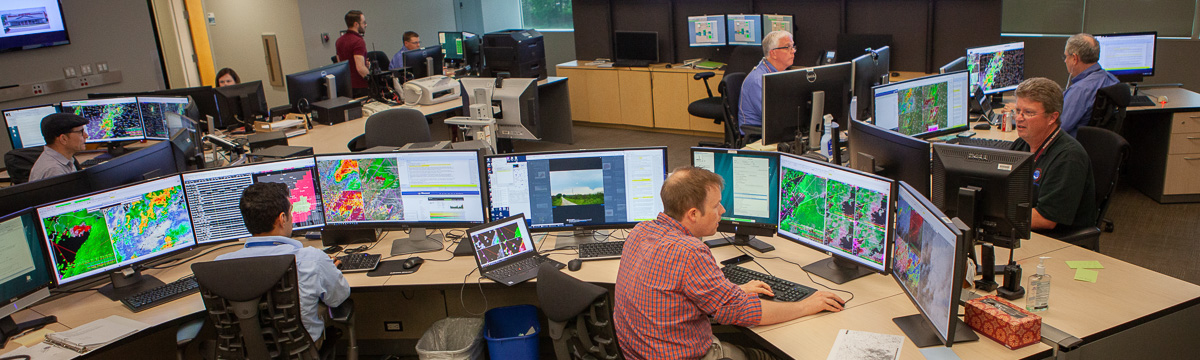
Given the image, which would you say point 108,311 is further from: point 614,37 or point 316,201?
point 614,37

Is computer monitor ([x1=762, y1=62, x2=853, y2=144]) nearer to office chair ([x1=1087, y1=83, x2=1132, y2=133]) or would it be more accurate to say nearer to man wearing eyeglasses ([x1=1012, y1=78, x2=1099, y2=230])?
man wearing eyeglasses ([x1=1012, y1=78, x2=1099, y2=230])

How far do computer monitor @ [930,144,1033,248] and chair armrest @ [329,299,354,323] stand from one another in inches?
86.5

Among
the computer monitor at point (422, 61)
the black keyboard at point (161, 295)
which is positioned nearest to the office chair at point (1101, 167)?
the black keyboard at point (161, 295)

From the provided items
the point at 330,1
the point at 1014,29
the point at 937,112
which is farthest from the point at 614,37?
the point at 937,112

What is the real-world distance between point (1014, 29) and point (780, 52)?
2.91 m

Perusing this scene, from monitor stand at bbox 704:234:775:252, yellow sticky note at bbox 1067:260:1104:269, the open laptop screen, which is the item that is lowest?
yellow sticky note at bbox 1067:260:1104:269

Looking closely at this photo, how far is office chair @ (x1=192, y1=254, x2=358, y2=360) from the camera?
2445 millimetres

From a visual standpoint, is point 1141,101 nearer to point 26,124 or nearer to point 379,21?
point 26,124

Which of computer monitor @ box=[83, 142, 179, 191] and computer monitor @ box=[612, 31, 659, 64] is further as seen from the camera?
computer monitor @ box=[612, 31, 659, 64]

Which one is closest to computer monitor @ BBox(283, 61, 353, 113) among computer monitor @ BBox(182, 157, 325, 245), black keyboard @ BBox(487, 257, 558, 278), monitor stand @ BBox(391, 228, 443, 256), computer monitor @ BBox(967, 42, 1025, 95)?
computer monitor @ BBox(182, 157, 325, 245)

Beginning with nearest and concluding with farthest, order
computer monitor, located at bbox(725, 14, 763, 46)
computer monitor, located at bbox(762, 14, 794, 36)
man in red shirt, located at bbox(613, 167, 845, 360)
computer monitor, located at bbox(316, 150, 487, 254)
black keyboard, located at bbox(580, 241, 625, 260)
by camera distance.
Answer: man in red shirt, located at bbox(613, 167, 845, 360) → black keyboard, located at bbox(580, 241, 625, 260) → computer monitor, located at bbox(316, 150, 487, 254) → computer monitor, located at bbox(762, 14, 794, 36) → computer monitor, located at bbox(725, 14, 763, 46)

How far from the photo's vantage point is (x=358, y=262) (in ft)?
10.2

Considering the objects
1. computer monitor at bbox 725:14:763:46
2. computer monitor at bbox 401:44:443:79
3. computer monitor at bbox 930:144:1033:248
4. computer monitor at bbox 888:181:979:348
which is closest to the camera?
computer monitor at bbox 888:181:979:348

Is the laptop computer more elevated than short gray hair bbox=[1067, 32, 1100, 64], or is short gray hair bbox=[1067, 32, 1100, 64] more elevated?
short gray hair bbox=[1067, 32, 1100, 64]
